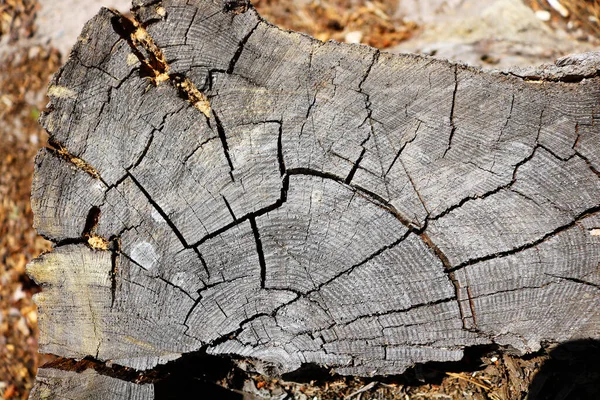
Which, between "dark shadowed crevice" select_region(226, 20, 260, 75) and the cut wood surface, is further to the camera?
"dark shadowed crevice" select_region(226, 20, 260, 75)

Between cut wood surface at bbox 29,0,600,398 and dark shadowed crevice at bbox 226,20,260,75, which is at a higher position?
dark shadowed crevice at bbox 226,20,260,75

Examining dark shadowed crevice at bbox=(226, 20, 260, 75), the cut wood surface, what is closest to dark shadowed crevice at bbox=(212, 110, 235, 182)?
the cut wood surface

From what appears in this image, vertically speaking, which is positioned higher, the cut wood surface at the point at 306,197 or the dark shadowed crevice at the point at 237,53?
the dark shadowed crevice at the point at 237,53

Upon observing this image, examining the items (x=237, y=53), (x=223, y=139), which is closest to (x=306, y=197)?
(x=223, y=139)

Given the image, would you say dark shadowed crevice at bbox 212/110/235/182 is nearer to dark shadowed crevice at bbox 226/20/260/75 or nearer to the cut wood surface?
the cut wood surface

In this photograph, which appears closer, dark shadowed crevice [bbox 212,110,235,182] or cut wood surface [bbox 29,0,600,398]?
cut wood surface [bbox 29,0,600,398]

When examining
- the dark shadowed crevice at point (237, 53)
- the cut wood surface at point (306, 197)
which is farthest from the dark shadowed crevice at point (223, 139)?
the dark shadowed crevice at point (237, 53)

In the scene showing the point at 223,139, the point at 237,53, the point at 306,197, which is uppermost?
the point at 237,53

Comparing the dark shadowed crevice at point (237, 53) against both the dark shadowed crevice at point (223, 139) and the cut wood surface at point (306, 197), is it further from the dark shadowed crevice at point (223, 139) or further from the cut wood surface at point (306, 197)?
the dark shadowed crevice at point (223, 139)

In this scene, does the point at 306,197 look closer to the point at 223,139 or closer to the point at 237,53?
the point at 223,139

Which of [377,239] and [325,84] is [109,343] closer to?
[377,239]
